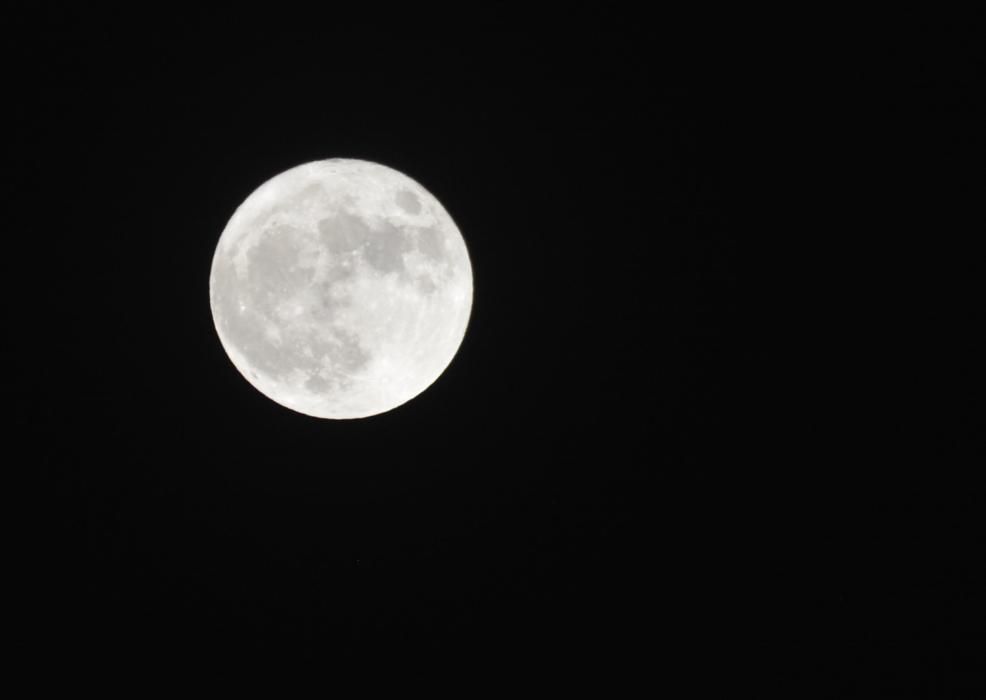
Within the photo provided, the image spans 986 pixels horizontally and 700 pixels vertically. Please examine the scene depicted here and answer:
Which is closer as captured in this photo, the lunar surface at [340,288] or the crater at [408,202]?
the lunar surface at [340,288]

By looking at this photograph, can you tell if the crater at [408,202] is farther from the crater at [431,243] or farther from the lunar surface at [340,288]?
the crater at [431,243]

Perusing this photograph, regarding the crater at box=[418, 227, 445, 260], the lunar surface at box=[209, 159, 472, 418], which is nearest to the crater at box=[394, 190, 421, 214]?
the lunar surface at box=[209, 159, 472, 418]

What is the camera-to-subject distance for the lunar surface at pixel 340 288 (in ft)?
11.3

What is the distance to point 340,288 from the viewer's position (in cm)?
343

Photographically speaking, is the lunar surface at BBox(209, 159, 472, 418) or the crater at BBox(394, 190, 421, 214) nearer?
the lunar surface at BBox(209, 159, 472, 418)

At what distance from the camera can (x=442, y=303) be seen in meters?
3.78

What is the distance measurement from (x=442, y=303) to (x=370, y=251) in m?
0.48

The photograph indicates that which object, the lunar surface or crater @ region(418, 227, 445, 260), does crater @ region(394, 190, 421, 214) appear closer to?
the lunar surface

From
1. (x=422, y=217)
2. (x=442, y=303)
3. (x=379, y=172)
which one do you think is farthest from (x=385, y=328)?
(x=379, y=172)

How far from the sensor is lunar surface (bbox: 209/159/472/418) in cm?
346

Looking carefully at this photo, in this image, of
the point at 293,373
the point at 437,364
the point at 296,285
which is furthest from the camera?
the point at 437,364

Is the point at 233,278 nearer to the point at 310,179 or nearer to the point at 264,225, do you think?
the point at 264,225

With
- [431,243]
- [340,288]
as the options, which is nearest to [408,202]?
[431,243]

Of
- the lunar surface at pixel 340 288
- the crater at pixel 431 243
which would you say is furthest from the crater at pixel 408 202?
the crater at pixel 431 243
